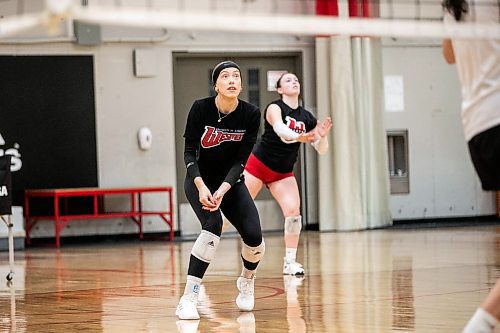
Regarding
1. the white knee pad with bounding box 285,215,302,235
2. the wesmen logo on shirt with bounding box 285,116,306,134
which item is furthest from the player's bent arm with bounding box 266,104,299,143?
the white knee pad with bounding box 285,215,302,235

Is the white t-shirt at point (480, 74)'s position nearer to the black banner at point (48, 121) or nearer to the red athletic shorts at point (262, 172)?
the red athletic shorts at point (262, 172)

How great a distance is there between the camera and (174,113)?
17.6 metres

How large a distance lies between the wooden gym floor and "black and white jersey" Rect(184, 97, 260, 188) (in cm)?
102

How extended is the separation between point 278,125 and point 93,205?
7684 millimetres

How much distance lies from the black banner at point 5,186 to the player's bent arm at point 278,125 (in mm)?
2595

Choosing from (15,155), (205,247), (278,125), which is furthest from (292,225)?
(15,155)

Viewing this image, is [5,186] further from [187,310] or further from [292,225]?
[187,310]

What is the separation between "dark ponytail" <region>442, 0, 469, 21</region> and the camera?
448 centimetres

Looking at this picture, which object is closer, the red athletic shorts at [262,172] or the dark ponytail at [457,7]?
the dark ponytail at [457,7]

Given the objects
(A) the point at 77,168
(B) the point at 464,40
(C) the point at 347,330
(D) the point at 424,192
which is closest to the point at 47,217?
(A) the point at 77,168

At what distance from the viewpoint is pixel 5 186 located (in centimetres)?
995

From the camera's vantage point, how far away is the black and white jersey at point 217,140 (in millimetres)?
7266

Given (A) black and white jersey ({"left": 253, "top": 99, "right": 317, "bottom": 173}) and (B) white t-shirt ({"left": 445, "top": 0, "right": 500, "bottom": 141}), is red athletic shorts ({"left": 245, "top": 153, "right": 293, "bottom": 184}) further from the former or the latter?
(B) white t-shirt ({"left": 445, "top": 0, "right": 500, "bottom": 141})

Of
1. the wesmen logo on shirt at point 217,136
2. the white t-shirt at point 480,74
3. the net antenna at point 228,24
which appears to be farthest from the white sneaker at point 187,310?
the white t-shirt at point 480,74
